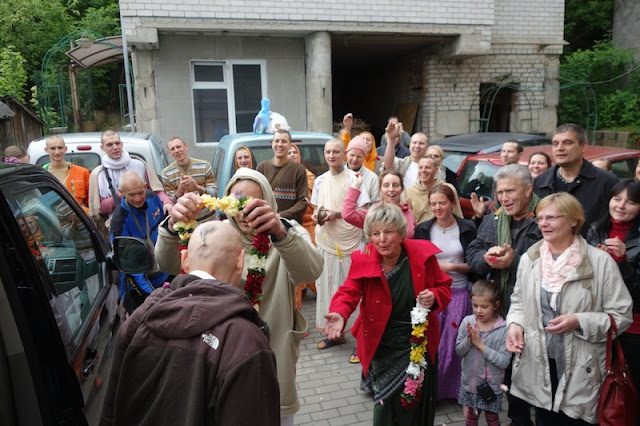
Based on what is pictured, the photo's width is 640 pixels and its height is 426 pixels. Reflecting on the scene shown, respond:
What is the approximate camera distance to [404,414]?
10.6 ft

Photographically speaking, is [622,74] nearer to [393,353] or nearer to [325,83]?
[325,83]

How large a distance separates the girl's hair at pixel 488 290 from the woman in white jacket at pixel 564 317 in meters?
0.47

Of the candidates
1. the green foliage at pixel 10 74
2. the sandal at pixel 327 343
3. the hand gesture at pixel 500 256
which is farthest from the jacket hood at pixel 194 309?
the green foliage at pixel 10 74

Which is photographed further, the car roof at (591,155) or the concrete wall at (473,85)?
the concrete wall at (473,85)

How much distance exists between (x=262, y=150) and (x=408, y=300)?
11.8 ft

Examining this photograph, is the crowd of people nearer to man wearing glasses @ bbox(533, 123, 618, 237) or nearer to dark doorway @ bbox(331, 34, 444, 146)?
man wearing glasses @ bbox(533, 123, 618, 237)

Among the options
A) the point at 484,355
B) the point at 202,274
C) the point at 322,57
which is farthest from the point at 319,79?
the point at 202,274

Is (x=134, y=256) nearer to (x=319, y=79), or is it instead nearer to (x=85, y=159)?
(x=85, y=159)

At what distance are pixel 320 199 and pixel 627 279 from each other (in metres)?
3.05

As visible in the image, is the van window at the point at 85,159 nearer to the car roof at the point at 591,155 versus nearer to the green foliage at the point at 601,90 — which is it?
the car roof at the point at 591,155

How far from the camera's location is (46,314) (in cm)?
173

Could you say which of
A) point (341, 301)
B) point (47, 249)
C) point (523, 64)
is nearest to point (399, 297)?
point (341, 301)

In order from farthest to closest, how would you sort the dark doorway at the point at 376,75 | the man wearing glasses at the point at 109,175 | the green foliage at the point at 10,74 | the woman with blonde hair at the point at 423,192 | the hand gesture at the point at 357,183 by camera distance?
1. the green foliage at the point at 10,74
2. the dark doorway at the point at 376,75
3. the man wearing glasses at the point at 109,175
4. the hand gesture at the point at 357,183
5. the woman with blonde hair at the point at 423,192

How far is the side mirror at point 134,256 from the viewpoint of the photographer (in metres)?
2.71
